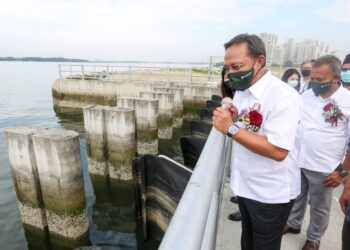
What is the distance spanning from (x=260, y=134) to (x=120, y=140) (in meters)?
6.06

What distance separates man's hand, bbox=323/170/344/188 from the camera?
242 cm

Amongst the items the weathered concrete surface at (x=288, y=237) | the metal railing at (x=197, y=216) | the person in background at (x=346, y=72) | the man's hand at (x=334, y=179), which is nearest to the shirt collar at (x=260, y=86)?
the metal railing at (x=197, y=216)

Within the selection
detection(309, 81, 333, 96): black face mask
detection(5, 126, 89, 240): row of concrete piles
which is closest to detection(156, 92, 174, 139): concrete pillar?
detection(5, 126, 89, 240): row of concrete piles

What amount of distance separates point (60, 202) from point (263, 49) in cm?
472

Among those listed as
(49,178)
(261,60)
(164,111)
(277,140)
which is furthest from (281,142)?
(164,111)

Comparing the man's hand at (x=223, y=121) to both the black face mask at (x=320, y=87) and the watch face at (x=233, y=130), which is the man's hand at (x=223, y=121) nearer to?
the watch face at (x=233, y=130)

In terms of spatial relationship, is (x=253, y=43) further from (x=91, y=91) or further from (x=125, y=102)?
(x=91, y=91)

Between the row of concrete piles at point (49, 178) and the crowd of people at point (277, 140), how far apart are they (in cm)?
344

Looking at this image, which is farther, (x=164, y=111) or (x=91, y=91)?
(x=91, y=91)

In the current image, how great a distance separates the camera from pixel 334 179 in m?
2.44

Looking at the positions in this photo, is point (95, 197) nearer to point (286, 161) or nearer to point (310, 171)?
point (310, 171)

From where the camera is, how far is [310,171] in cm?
263

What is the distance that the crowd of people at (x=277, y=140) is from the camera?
1.52 m

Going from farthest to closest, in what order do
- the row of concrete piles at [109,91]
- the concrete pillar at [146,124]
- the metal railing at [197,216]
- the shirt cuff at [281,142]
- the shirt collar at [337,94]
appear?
the row of concrete piles at [109,91] < the concrete pillar at [146,124] < the shirt collar at [337,94] < the shirt cuff at [281,142] < the metal railing at [197,216]
